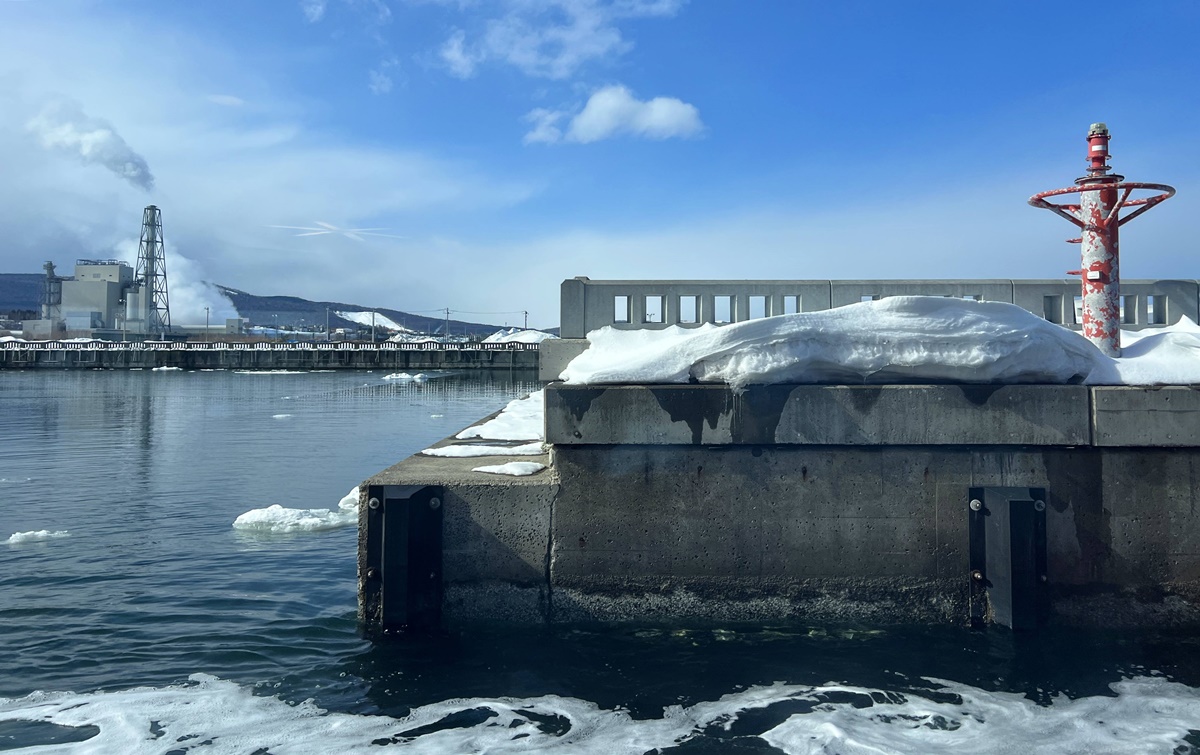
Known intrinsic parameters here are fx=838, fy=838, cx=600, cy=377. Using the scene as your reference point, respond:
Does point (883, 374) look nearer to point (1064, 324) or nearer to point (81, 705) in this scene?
point (1064, 324)

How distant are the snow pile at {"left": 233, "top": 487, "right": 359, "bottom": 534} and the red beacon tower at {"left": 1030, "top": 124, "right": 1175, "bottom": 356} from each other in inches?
356

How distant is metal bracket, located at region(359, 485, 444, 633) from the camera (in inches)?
264

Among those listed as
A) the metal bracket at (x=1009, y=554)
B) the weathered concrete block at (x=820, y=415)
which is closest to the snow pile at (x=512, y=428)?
the weathered concrete block at (x=820, y=415)

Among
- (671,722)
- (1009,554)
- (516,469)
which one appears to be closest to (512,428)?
(516,469)

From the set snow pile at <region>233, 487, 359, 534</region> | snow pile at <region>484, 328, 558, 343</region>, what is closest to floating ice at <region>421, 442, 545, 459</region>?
snow pile at <region>233, 487, 359, 534</region>

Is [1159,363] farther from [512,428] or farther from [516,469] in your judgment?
[512,428]

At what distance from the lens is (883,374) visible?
6.96 metres

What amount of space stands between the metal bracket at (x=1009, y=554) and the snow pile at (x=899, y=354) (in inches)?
38.5

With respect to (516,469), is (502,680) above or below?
below

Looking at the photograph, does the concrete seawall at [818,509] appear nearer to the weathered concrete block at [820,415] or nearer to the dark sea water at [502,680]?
the weathered concrete block at [820,415]

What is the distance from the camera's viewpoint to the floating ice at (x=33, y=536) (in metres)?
10.7

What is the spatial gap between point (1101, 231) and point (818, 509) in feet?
13.6

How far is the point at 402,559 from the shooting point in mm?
6738

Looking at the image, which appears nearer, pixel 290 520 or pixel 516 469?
pixel 516 469
